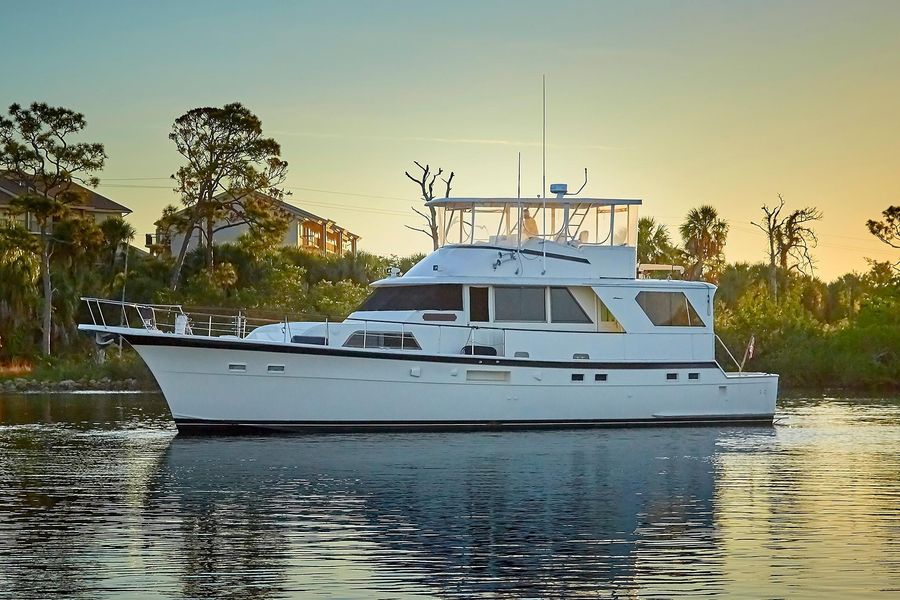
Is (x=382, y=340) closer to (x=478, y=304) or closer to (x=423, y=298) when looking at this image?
(x=423, y=298)

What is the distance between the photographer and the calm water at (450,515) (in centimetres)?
1247

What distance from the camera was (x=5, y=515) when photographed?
1600 cm

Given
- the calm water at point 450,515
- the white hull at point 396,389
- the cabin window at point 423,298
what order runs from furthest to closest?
the cabin window at point 423,298 < the white hull at point 396,389 < the calm water at point 450,515

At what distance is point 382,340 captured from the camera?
2578 centimetres

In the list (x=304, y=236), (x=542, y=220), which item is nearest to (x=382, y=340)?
(x=542, y=220)

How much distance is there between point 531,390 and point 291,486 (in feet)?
29.2

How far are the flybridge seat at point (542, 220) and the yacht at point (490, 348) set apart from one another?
3 centimetres

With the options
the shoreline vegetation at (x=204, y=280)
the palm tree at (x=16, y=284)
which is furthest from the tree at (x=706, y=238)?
the palm tree at (x=16, y=284)

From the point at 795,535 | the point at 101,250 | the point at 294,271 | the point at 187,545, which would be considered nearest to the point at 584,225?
the point at 795,535

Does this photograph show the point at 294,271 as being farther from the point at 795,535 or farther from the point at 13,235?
the point at 795,535

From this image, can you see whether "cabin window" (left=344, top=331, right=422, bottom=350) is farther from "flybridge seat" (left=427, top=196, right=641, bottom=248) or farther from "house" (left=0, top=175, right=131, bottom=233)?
"house" (left=0, top=175, right=131, bottom=233)

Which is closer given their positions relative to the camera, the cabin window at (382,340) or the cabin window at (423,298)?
the cabin window at (382,340)

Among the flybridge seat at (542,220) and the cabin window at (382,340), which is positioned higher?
the flybridge seat at (542,220)

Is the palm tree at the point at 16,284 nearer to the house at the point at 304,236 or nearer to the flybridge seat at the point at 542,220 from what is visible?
the house at the point at 304,236
